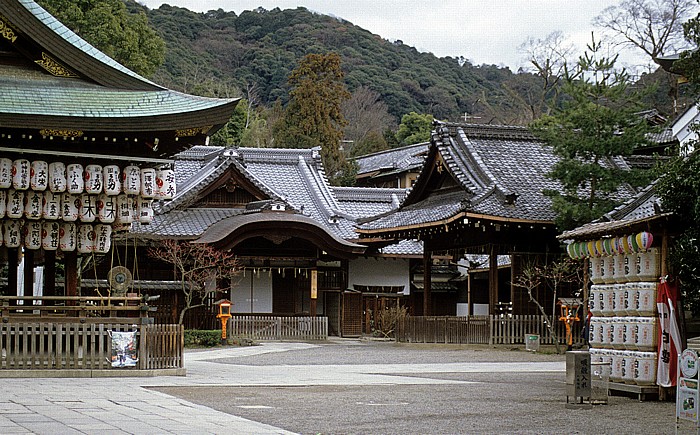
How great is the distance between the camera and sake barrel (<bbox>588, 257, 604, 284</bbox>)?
16.2m

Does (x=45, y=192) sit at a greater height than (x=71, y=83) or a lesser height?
lesser

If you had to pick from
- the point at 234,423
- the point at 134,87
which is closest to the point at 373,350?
the point at 134,87

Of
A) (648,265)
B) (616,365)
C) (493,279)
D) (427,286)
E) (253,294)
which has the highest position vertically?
(648,265)

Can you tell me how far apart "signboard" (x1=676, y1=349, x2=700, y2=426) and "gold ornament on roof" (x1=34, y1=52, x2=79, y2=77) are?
44.9ft

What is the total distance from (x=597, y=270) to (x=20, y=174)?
10627 millimetres

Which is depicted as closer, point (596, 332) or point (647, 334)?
point (647, 334)

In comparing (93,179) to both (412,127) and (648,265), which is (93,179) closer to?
(648,265)

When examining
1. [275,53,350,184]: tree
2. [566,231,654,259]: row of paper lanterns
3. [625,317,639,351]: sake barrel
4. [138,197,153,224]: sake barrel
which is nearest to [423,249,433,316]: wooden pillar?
[138,197,153,224]: sake barrel

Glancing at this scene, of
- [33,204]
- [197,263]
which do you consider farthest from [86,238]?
[197,263]

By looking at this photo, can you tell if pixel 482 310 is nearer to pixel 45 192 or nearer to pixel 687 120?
pixel 687 120

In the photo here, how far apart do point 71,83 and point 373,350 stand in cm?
1369

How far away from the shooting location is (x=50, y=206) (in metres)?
19.3

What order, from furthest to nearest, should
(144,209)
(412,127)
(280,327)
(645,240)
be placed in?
(412,127) → (280,327) → (144,209) → (645,240)

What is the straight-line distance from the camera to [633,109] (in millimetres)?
27453
